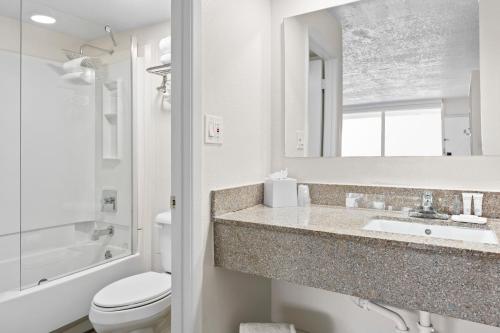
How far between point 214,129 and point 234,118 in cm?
18

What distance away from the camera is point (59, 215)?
2.39 m

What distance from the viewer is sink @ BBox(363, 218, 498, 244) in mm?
1146

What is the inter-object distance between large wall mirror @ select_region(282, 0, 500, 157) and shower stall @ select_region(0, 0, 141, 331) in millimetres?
1472

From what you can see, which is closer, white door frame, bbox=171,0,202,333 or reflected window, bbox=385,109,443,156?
white door frame, bbox=171,0,202,333

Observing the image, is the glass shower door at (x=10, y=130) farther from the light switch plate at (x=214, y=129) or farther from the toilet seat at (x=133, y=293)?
the light switch plate at (x=214, y=129)

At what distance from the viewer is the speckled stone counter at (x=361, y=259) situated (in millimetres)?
904

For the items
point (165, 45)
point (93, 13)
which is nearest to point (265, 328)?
point (165, 45)

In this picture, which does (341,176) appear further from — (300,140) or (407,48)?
(407,48)

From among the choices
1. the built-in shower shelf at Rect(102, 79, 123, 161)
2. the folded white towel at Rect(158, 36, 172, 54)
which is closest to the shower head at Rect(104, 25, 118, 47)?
the built-in shower shelf at Rect(102, 79, 123, 161)

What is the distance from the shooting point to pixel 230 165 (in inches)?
57.8

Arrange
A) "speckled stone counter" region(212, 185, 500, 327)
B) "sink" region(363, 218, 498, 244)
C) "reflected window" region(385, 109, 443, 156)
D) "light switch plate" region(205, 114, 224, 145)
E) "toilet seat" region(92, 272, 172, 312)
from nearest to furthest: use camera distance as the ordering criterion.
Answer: "speckled stone counter" region(212, 185, 500, 327)
"sink" region(363, 218, 498, 244)
"light switch plate" region(205, 114, 224, 145)
"reflected window" region(385, 109, 443, 156)
"toilet seat" region(92, 272, 172, 312)

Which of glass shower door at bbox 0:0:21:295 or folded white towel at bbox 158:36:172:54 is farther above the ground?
folded white towel at bbox 158:36:172:54

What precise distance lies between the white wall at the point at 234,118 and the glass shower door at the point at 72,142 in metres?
1.27

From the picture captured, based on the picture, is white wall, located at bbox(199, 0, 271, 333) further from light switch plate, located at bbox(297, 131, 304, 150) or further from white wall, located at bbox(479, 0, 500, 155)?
white wall, located at bbox(479, 0, 500, 155)
